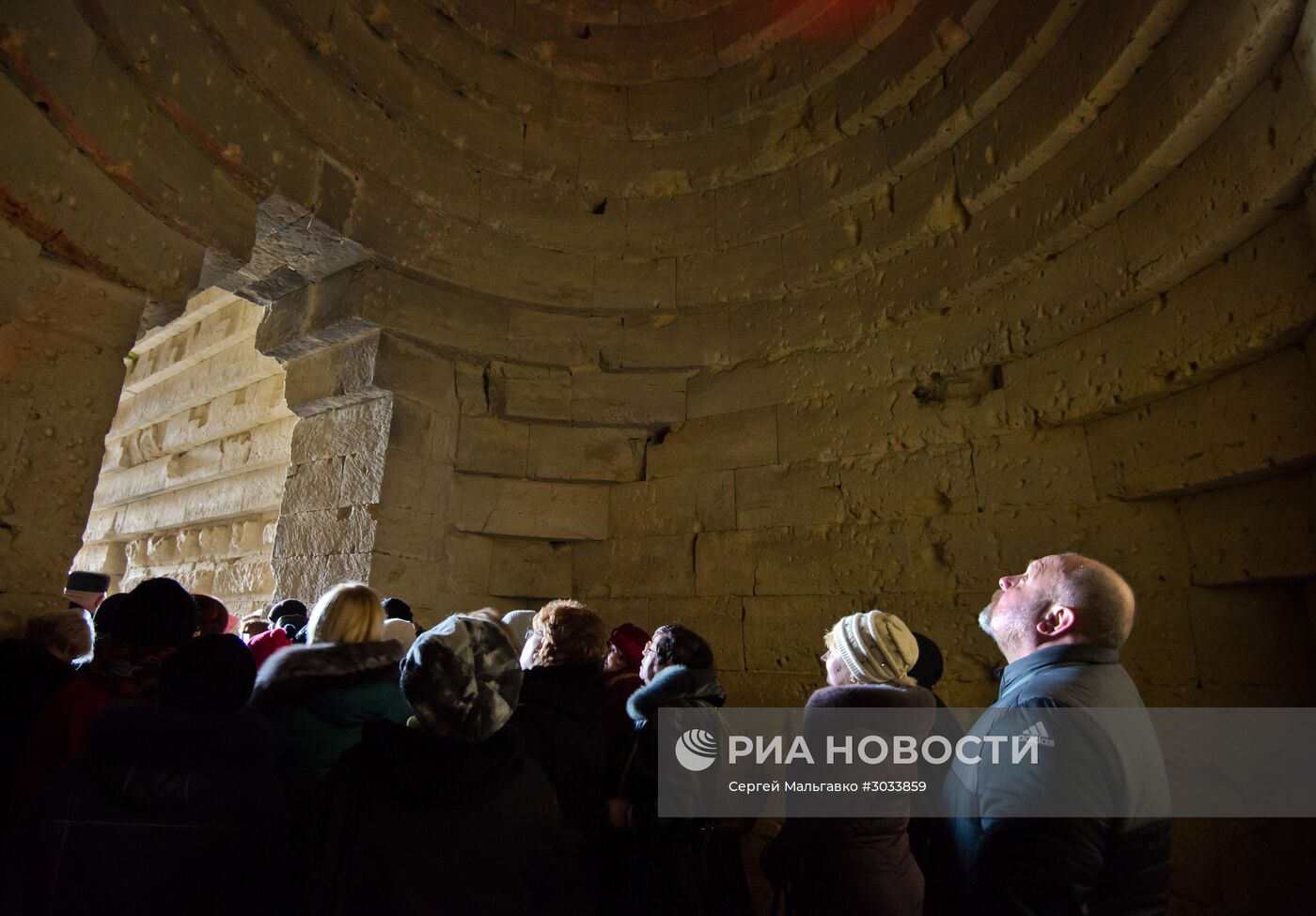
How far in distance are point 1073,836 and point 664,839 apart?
1.18 metres

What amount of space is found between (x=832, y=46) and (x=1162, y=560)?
13.2ft

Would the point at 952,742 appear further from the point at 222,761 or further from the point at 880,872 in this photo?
the point at 222,761

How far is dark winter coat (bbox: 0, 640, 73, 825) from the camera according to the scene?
1.84m

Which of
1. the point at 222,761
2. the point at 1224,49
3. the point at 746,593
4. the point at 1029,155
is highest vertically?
the point at 1029,155

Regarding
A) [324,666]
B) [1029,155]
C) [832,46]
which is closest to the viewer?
[324,666]

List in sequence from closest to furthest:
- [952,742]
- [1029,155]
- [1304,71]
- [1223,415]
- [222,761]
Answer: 1. [222,761]
2. [952,742]
3. [1304,71]
4. [1223,415]
5. [1029,155]

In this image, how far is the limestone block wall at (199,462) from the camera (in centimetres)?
634

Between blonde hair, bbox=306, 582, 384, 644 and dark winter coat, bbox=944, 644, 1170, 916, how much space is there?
1479 millimetres

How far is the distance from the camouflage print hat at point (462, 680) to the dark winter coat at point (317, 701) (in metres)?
0.33

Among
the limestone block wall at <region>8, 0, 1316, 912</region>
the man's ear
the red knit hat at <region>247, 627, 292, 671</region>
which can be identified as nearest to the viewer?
the man's ear

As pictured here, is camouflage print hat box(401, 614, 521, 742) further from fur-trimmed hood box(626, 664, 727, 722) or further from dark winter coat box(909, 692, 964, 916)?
dark winter coat box(909, 692, 964, 916)

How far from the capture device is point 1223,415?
10.6 feet

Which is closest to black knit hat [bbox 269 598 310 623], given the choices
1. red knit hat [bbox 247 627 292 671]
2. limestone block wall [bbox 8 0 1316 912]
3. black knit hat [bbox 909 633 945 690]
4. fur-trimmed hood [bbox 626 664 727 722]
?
red knit hat [bbox 247 627 292 671]

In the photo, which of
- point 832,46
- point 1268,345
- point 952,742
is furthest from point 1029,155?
point 952,742
